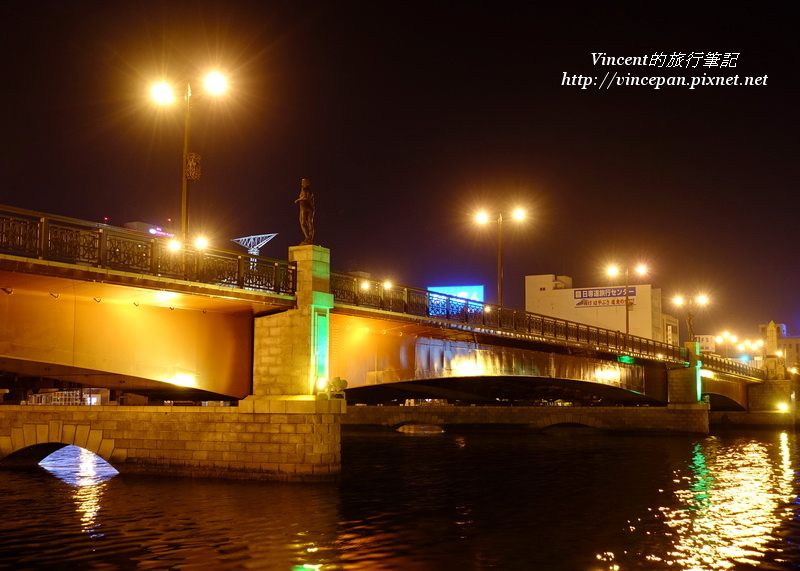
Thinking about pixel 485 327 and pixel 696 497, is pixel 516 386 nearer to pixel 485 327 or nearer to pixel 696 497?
pixel 485 327

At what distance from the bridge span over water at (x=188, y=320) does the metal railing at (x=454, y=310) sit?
3.1 inches

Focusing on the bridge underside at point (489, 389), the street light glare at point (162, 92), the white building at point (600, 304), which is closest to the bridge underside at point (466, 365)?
the bridge underside at point (489, 389)

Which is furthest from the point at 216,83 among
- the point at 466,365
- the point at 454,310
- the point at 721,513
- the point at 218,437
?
the point at 721,513

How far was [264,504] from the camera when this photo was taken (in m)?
20.5

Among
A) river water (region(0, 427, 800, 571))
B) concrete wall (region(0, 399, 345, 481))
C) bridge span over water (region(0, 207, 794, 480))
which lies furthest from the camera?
concrete wall (region(0, 399, 345, 481))

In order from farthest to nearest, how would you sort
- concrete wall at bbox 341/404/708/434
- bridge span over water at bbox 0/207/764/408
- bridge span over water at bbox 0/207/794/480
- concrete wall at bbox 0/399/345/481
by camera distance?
1. concrete wall at bbox 341/404/708/434
2. concrete wall at bbox 0/399/345/481
3. bridge span over water at bbox 0/207/794/480
4. bridge span over water at bbox 0/207/764/408

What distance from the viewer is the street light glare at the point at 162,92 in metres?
23.8

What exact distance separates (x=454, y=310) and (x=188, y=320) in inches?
532

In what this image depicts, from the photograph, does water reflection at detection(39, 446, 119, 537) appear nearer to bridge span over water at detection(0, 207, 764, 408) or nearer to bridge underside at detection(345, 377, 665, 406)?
bridge span over water at detection(0, 207, 764, 408)

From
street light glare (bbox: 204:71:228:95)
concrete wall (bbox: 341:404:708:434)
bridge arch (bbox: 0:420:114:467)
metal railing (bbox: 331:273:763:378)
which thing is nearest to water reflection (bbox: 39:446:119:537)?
bridge arch (bbox: 0:420:114:467)

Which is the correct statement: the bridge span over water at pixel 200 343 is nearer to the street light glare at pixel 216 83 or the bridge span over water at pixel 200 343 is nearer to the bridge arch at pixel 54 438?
the bridge arch at pixel 54 438

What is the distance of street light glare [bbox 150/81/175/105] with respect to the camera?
78.1 feet

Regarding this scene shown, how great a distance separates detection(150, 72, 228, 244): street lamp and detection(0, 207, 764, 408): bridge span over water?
A: 1.62 metres

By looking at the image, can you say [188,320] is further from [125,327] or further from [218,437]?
[218,437]
